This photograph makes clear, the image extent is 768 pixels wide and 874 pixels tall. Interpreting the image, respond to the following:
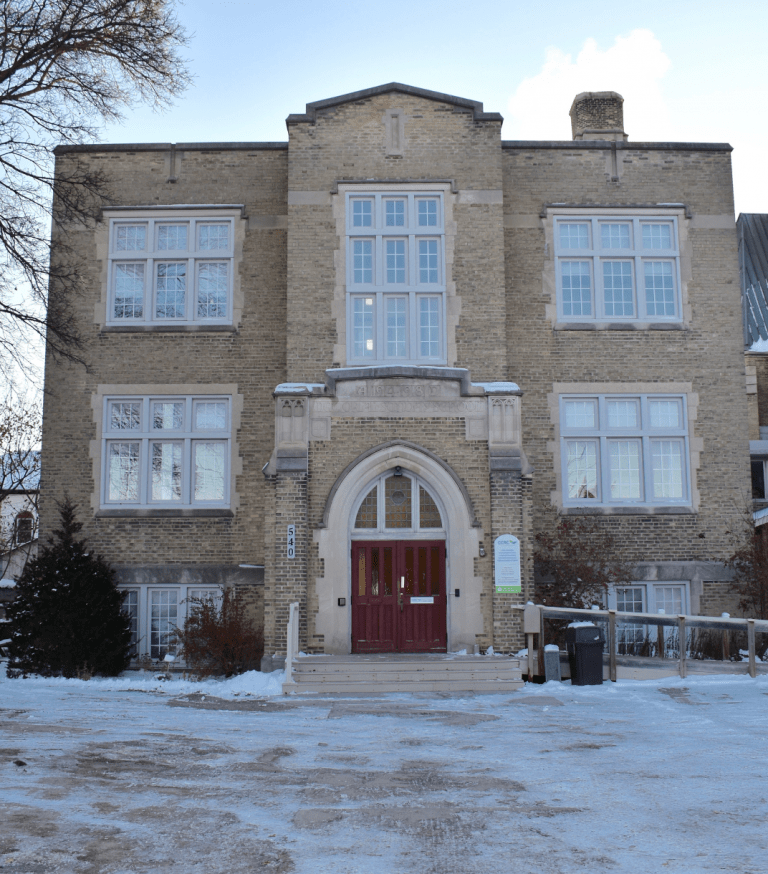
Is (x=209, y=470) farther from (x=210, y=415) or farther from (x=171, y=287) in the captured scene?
(x=171, y=287)

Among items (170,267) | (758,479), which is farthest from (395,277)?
(758,479)

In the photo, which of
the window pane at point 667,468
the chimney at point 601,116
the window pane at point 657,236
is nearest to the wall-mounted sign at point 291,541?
the window pane at point 667,468

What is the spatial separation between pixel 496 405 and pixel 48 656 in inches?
344

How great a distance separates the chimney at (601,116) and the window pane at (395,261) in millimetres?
6554

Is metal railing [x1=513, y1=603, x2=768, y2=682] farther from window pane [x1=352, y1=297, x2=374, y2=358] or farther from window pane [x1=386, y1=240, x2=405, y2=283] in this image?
window pane [x1=386, y1=240, x2=405, y2=283]

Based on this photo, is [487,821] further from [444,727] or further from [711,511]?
[711,511]

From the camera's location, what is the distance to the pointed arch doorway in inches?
608

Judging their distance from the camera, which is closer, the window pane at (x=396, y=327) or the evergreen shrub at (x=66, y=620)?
the evergreen shrub at (x=66, y=620)

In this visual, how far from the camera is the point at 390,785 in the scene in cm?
763

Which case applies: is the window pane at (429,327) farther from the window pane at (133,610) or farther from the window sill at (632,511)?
the window pane at (133,610)

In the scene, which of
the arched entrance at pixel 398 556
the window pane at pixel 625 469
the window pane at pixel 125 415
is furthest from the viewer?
the window pane at pixel 125 415

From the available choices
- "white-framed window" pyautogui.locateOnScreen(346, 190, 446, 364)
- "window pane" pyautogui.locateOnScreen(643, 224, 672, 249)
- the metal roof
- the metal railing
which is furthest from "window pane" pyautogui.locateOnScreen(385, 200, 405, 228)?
the metal roof

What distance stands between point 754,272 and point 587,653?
2234 centimetres

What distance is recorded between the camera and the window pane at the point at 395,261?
1677 centimetres
